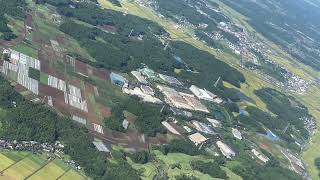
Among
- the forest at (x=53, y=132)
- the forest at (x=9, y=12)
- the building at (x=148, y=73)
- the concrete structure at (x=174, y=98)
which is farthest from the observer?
the building at (x=148, y=73)

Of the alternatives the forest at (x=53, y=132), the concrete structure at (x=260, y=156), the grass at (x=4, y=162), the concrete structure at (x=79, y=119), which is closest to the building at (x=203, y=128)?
the concrete structure at (x=260, y=156)

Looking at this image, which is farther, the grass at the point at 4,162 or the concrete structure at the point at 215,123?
the concrete structure at the point at 215,123

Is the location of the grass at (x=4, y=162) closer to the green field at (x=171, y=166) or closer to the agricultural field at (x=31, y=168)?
the agricultural field at (x=31, y=168)

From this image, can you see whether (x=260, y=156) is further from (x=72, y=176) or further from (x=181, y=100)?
(x=72, y=176)

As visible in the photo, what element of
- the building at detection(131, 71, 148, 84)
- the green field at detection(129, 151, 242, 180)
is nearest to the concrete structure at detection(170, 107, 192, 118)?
the building at detection(131, 71, 148, 84)

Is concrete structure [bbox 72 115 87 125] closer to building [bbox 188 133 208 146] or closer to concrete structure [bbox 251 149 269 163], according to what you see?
building [bbox 188 133 208 146]

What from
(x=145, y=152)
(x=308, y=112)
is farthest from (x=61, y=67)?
(x=308, y=112)

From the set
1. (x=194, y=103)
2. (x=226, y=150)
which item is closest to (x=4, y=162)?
(x=226, y=150)
